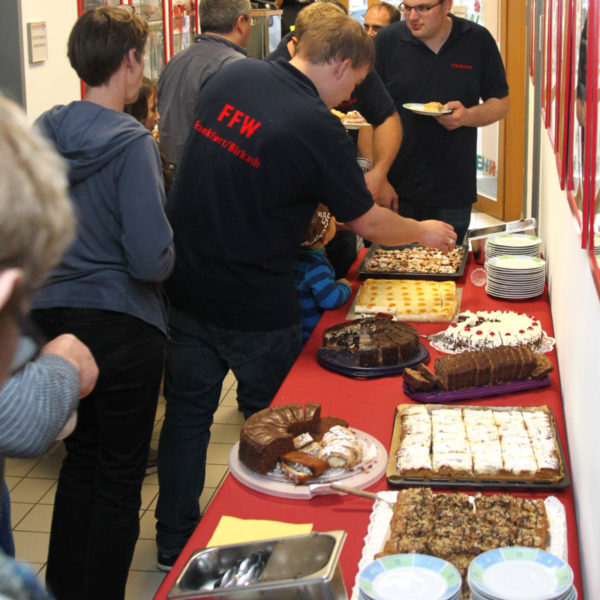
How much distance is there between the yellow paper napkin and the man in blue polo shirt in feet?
3.40

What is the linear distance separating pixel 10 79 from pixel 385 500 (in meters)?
3.25

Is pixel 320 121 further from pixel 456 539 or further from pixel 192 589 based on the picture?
pixel 192 589

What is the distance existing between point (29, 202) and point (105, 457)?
202 centimetres

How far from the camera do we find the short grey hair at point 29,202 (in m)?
0.72

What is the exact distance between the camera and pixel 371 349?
8.64ft

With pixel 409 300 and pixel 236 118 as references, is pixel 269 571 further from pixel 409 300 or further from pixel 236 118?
pixel 409 300

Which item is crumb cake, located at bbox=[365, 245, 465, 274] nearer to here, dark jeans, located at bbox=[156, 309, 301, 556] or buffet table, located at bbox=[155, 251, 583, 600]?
buffet table, located at bbox=[155, 251, 583, 600]

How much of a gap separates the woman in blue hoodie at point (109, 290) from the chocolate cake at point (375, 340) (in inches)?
22.7

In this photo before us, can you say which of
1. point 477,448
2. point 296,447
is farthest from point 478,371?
point 296,447

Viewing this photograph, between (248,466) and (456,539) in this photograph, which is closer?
(456,539)

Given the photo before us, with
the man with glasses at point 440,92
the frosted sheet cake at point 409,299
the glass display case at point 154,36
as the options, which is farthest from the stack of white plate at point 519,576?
the glass display case at point 154,36

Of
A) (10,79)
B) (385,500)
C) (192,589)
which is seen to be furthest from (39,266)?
(10,79)

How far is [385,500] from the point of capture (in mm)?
1841

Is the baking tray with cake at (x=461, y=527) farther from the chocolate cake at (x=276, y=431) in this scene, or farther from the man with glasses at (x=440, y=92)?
the man with glasses at (x=440, y=92)
